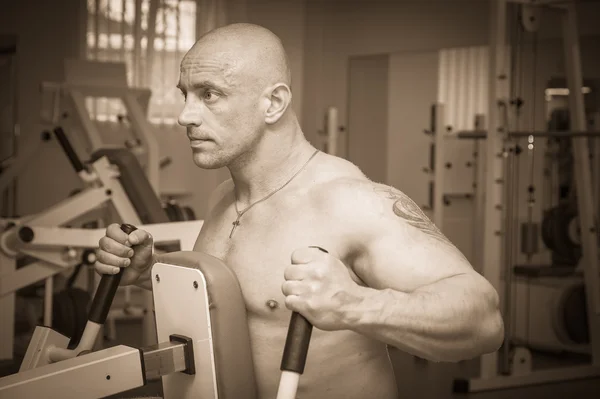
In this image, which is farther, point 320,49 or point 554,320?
point 320,49

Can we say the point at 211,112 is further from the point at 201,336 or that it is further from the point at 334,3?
the point at 334,3

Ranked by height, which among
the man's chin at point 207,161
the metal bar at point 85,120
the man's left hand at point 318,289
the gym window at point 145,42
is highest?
the gym window at point 145,42

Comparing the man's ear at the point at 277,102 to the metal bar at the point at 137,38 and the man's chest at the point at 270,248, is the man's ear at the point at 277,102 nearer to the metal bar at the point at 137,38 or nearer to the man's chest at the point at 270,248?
the man's chest at the point at 270,248

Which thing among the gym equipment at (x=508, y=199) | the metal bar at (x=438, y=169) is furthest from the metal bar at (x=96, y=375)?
the metal bar at (x=438, y=169)

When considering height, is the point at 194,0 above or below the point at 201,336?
above

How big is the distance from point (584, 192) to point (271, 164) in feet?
9.94

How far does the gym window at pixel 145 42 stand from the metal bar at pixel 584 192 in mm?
3215

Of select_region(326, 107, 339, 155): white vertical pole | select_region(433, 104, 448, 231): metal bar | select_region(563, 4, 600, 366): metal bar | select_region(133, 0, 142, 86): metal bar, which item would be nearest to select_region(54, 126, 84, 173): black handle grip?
Answer: select_region(326, 107, 339, 155): white vertical pole

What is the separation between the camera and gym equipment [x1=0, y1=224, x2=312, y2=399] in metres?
1.20

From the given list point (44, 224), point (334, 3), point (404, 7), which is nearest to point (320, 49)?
point (334, 3)

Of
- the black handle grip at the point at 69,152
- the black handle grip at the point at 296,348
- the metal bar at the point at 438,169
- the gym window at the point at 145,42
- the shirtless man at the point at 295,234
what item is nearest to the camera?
the black handle grip at the point at 296,348

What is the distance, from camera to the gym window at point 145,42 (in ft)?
19.7

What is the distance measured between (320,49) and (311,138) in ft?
2.79

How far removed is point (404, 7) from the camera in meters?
6.57
